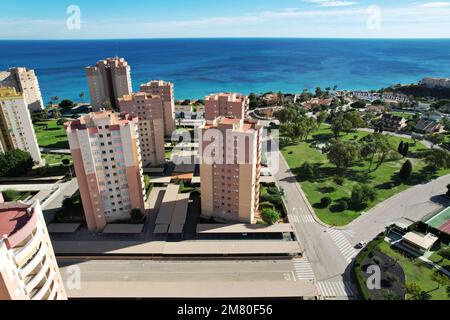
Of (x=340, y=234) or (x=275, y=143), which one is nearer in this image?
(x=340, y=234)

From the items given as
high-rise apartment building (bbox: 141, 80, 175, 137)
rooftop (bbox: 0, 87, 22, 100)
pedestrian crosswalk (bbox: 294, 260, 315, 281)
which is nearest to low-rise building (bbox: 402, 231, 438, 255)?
pedestrian crosswalk (bbox: 294, 260, 315, 281)

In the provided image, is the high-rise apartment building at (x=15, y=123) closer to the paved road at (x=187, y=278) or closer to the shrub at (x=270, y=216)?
the paved road at (x=187, y=278)

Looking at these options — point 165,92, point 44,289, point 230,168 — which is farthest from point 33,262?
point 165,92

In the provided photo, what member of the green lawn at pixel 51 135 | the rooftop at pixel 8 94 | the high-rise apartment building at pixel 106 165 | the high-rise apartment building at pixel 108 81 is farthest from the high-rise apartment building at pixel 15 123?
the high-rise apartment building at pixel 108 81

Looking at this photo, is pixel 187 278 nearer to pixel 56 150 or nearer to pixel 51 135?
pixel 56 150
